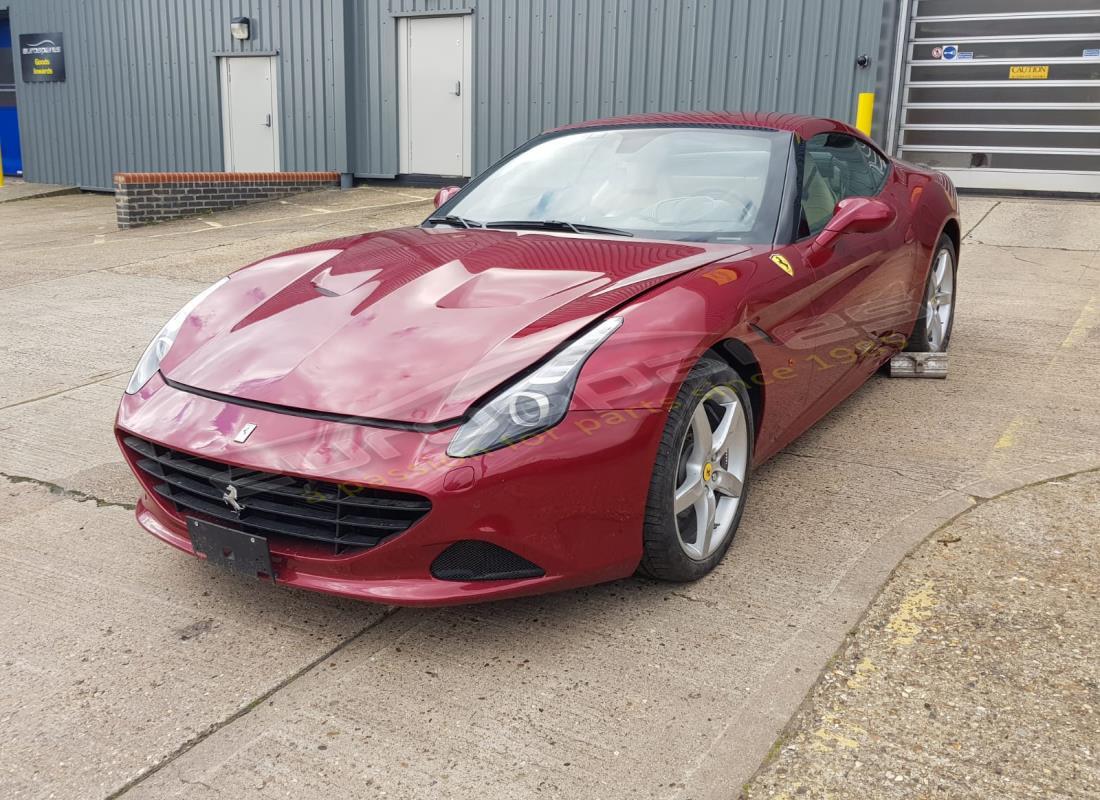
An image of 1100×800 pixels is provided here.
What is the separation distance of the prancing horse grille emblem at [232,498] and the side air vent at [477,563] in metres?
0.53

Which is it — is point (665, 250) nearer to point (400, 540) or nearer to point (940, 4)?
point (400, 540)

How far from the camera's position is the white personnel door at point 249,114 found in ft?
49.2

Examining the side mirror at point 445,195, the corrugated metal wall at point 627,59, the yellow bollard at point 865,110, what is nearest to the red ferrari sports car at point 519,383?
the side mirror at point 445,195

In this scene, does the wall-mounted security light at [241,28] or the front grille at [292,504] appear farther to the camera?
the wall-mounted security light at [241,28]

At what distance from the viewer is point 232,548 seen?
2.62 m

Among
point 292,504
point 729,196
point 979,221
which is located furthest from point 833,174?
point 979,221

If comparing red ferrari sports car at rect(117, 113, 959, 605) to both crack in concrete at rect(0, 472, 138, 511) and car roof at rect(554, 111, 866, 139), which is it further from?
crack in concrete at rect(0, 472, 138, 511)

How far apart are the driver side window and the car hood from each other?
55 centimetres

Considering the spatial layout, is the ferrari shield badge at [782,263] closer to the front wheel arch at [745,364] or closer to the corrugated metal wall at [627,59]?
the front wheel arch at [745,364]

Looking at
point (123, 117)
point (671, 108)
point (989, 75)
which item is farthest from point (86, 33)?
point (989, 75)

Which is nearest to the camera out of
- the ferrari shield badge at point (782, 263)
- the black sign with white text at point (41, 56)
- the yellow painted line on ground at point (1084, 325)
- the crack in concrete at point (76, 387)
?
the ferrari shield badge at point (782, 263)

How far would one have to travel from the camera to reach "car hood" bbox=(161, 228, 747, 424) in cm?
259

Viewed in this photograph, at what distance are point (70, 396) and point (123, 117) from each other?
13.4 meters

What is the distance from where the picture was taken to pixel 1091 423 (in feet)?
14.3
